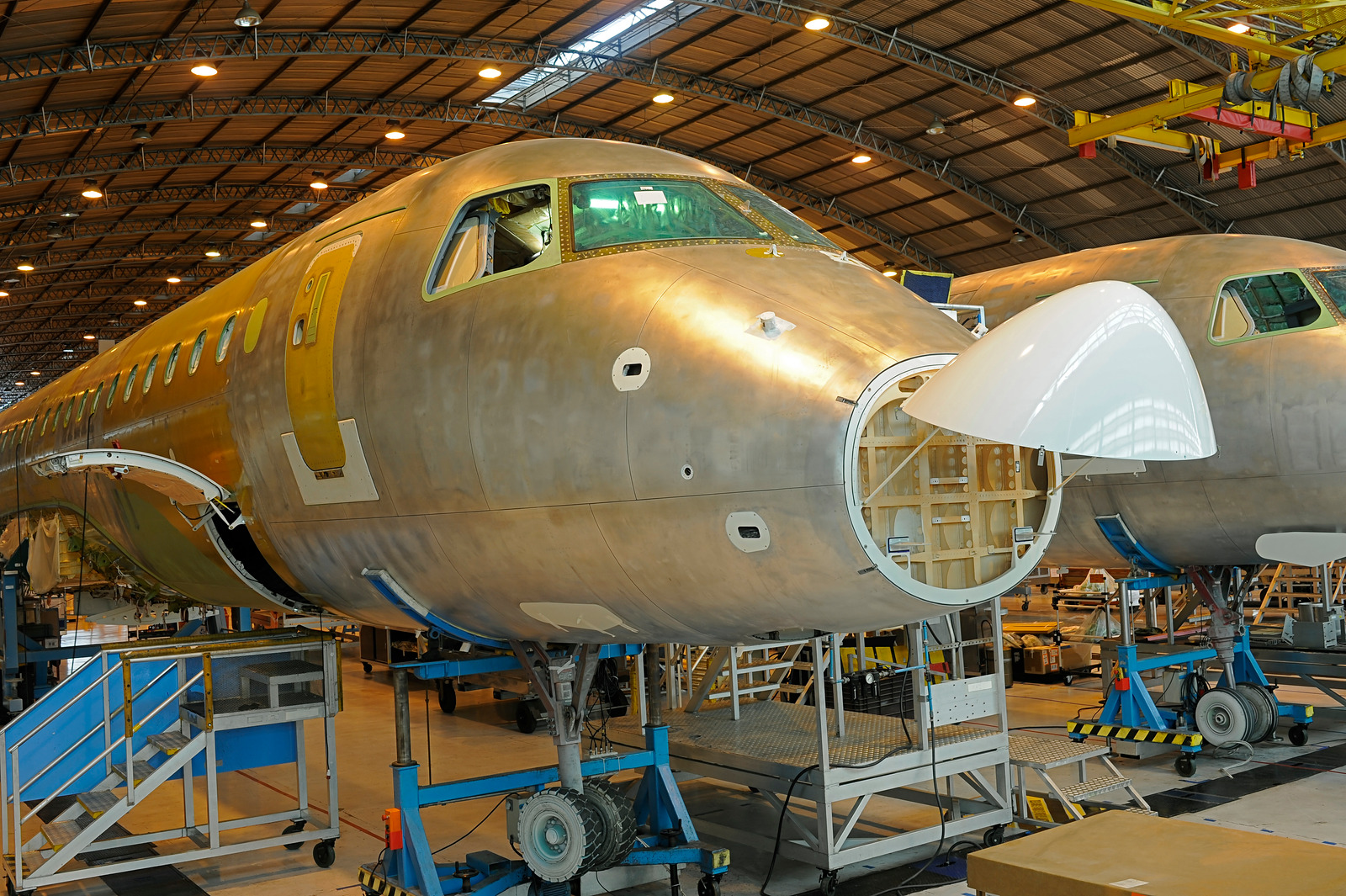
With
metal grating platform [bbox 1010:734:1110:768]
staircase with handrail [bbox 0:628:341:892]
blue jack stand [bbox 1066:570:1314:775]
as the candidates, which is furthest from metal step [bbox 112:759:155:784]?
blue jack stand [bbox 1066:570:1314:775]

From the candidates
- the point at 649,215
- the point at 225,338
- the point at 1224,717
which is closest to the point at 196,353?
the point at 225,338

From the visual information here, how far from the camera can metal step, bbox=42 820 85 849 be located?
1100cm

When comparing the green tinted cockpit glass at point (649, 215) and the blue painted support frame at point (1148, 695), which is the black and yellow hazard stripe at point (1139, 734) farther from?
the green tinted cockpit glass at point (649, 215)

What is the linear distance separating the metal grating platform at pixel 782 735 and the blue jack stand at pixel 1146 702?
120 inches

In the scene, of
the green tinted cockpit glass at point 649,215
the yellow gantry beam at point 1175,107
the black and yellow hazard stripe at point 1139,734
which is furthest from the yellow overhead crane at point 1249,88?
the green tinted cockpit glass at point 649,215

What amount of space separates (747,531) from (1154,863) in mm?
2179

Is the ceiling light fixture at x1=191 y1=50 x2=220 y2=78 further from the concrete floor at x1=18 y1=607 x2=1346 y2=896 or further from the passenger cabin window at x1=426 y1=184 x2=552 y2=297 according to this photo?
the passenger cabin window at x1=426 y1=184 x2=552 y2=297

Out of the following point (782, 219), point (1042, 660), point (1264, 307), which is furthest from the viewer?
point (1042, 660)

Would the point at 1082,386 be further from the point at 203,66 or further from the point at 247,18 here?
the point at 203,66

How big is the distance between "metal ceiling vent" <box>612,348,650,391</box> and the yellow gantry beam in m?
18.9

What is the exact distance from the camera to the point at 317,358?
771cm

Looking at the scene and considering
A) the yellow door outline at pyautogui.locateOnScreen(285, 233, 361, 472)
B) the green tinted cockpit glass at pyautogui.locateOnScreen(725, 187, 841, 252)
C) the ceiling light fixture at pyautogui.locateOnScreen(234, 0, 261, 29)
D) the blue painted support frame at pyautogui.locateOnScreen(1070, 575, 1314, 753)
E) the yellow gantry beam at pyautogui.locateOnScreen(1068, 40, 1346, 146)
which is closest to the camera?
the green tinted cockpit glass at pyautogui.locateOnScreen(725, 187, 841, 252)

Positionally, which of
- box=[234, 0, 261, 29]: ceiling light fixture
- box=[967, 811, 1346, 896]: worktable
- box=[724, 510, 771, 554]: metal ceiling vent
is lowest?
box=[967, 811, 1346, 896]: worktable

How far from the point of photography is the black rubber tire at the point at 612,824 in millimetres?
8203
